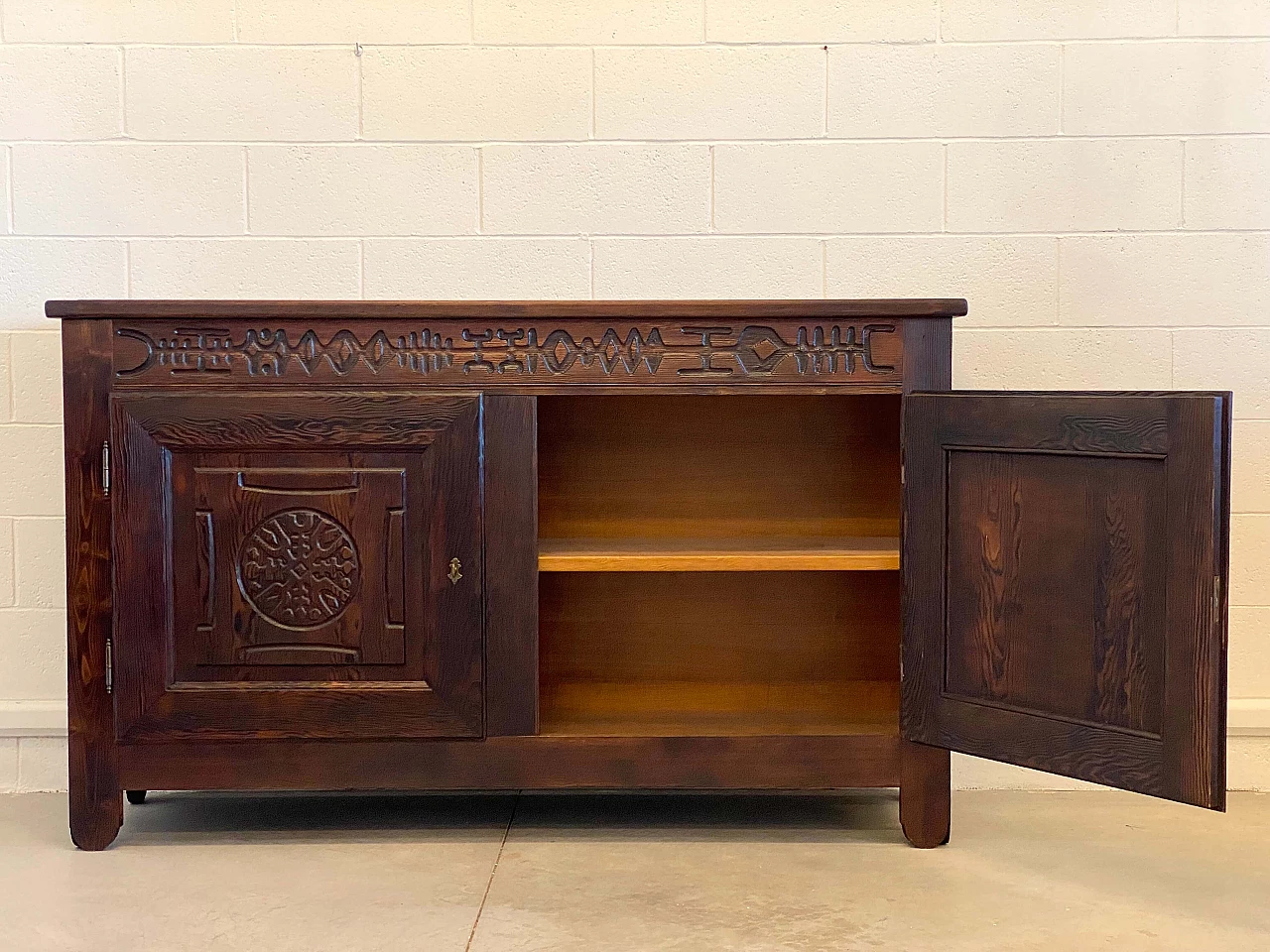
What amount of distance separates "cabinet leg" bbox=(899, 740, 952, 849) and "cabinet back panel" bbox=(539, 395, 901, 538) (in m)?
0.56

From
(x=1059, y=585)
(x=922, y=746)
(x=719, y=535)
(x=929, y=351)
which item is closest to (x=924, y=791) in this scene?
(x=922, y=746)

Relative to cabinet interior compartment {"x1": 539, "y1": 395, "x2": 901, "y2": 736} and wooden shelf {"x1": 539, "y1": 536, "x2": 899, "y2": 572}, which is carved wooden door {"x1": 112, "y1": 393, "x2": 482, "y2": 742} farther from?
cabinet interior compartment {"x1": 539, "y1": 395, "x2": 901, "y2": 736}

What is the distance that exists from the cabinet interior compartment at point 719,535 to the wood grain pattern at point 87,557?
876mm

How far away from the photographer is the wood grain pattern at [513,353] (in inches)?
86.5

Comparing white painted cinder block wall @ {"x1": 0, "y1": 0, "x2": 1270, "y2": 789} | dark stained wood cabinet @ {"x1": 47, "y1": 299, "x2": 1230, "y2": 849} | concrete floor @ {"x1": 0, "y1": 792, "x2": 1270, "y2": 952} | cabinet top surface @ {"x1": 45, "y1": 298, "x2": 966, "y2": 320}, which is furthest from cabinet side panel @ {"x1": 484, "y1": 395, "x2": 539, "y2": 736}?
white painted cinder block wall @ {"x1": 0, "y1": 0, "x2": 1270, "y2": 789}

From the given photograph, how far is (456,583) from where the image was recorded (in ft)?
7.27

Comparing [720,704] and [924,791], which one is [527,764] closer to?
[720,704]

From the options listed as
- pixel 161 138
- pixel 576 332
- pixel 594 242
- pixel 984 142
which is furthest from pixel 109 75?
pixel 984 142

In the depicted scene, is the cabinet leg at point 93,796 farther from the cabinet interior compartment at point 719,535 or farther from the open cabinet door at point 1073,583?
the open cabinet door at point 1073,583

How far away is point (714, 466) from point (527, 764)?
0.78 metres

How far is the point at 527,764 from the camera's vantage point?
2.24m

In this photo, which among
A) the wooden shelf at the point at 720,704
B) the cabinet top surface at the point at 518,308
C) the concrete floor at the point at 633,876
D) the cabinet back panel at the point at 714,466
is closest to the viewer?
the concrete floor at the point at 633,876

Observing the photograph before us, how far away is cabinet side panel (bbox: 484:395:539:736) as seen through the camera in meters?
2.22

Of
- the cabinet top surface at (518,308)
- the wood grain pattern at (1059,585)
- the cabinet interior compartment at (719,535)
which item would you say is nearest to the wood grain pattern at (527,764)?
the wood grain pattern at (1059,585)
